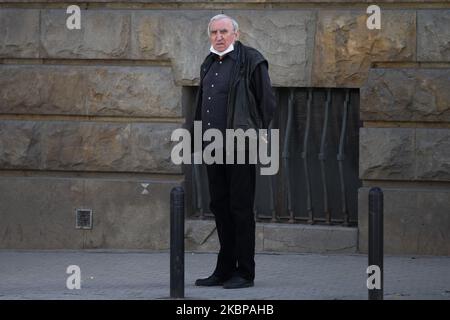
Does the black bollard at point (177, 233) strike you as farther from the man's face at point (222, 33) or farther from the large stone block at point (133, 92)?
the large stone block at point (133, 92)

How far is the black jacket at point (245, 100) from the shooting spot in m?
9.12

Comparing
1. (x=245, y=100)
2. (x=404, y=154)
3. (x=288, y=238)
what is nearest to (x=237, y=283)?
(x=245, y=100)

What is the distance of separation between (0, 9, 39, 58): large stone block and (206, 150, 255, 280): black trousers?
2.90 meters

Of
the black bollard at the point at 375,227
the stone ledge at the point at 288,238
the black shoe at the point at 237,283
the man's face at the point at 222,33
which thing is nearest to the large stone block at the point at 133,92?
the stone ledge at the point at 288,238

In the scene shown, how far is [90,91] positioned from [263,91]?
2.66 m

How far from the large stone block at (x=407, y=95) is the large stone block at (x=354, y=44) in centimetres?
14

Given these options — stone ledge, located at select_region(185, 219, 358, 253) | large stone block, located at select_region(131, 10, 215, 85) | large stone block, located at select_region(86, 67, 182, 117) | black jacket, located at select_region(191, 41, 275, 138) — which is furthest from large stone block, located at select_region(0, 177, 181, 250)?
black jacket, located at select_region(191, 41, 275, 138)

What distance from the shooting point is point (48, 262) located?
10.8 meters

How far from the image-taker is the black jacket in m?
→ 9.12

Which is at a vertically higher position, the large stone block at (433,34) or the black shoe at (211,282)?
the large stone block at (433,34)

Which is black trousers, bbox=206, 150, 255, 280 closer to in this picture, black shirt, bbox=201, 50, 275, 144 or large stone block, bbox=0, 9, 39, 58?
black shirt, bbox=201, 50, 275, 144

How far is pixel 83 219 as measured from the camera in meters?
11.4

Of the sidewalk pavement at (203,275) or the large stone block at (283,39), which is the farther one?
the large stone block at (283,39)
